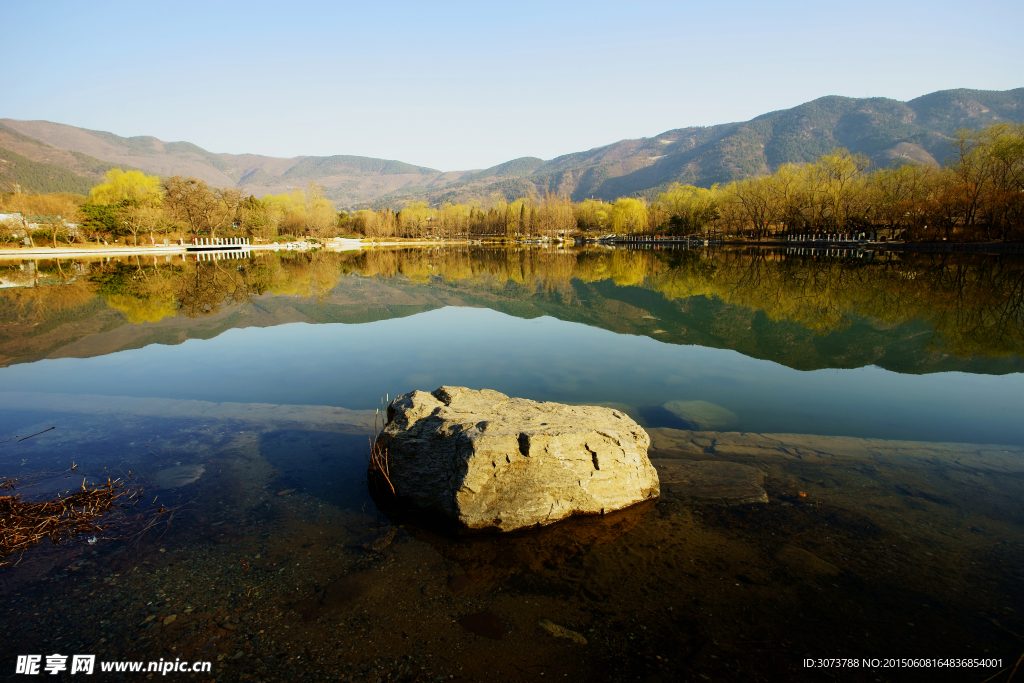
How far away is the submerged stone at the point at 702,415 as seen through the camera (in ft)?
25.4

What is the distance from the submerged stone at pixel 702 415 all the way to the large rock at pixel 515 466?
2391 mm

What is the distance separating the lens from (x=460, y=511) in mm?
4945

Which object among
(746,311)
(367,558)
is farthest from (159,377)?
(746,311)

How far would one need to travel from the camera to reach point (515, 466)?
5152 millimetres

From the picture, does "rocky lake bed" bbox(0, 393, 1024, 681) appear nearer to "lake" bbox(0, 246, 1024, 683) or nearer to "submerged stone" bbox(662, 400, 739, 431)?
"lake" bbox(0, 246, 1024, 683)

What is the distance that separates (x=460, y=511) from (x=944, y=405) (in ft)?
30.7

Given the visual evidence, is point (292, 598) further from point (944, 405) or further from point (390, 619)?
point (944, 405)

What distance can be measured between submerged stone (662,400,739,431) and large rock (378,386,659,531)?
94.1 inches

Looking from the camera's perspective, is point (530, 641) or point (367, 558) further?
point (367, 558)

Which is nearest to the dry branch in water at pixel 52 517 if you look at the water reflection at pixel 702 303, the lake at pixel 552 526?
the lake at pixel 552 526

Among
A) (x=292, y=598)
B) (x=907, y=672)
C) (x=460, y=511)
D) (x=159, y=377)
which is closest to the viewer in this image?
(x=907, y=672)

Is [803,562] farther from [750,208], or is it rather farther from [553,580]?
[750,208]

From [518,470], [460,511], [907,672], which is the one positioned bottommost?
[907,672]

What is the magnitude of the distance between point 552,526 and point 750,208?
81.3 meters
